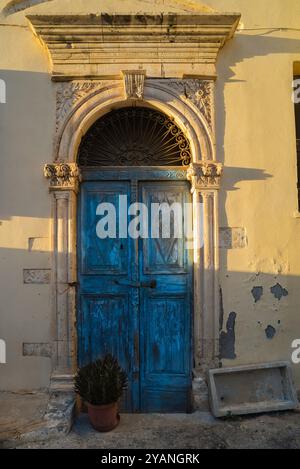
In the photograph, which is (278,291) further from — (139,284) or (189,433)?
(189,433)

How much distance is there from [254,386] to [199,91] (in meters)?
3.15

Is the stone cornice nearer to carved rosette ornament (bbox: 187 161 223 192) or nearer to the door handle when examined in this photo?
carved rosette ornament (bbox: 187 161 223 192)

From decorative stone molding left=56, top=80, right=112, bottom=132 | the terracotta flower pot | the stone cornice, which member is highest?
the stone cornice

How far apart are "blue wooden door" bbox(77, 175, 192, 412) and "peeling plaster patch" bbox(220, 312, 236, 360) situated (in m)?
0.37

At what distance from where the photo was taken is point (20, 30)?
4.47 meters

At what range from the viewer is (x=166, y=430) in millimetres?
3688

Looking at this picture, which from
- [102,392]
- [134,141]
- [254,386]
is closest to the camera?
[102,392]

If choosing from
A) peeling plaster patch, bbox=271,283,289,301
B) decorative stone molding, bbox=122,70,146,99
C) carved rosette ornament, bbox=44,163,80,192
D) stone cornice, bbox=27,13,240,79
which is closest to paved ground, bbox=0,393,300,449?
peeling plaster patch, bbox=271,283,289,301

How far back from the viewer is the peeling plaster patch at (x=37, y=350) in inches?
167

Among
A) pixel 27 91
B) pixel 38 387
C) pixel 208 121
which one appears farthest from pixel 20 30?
pixel 38 387

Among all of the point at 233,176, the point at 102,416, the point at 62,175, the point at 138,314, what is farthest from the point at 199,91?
the point at 102,416

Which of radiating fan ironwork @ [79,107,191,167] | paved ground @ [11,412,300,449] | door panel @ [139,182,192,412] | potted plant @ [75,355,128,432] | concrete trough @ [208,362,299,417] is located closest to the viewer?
paved ground @ [11,412,300,449]

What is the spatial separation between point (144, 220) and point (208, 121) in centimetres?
126

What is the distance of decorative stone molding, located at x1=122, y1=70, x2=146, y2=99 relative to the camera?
4363 millimetres
